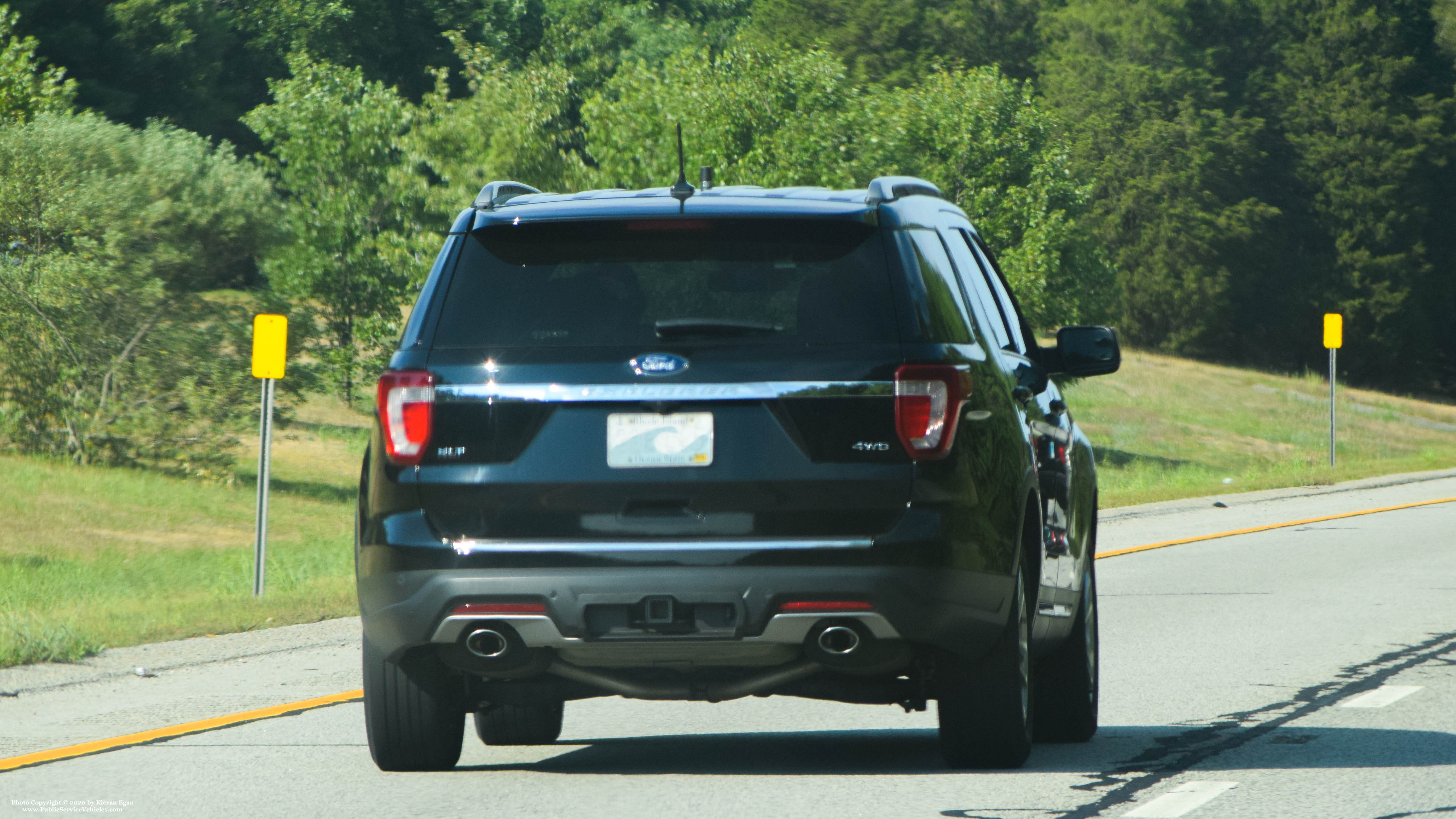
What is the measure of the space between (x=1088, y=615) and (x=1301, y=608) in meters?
5.57

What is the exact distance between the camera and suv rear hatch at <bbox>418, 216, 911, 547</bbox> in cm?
554

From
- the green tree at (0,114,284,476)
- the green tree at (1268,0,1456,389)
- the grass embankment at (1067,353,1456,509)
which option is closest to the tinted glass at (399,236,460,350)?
the grass embankment at (1067,353,1456,509)

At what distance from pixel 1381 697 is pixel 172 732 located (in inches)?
206

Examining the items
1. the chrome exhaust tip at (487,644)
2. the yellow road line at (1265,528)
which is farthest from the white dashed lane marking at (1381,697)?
the yellow road line at (1265,528)

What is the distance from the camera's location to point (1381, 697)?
876 cm

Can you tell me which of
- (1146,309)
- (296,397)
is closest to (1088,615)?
(296,397)

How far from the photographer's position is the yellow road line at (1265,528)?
17719 millimetres

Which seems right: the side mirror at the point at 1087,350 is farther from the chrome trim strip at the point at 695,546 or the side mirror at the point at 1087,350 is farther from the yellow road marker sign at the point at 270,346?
the yellow road marker sign at the point at 270,346

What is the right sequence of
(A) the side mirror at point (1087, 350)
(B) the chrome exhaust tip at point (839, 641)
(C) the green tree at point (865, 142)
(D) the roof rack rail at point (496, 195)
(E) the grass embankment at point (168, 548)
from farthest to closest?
(C) the green tree at point (865, 142), (E) the grass embankment at point (168, 548), (A) the side mirror at point (1087, 350), (D) the roof rack rail at point (496, 195), (B) the chrome exhaust tip at point (839, 641)

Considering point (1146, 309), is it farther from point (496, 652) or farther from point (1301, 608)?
point (496, 652)

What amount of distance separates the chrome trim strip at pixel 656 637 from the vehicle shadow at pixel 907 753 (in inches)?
49.2

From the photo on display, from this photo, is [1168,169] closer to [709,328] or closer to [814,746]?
[814,746]

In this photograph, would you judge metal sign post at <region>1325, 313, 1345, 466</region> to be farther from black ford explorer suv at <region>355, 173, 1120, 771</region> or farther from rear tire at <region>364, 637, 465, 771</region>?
black ford explorer suv at <region>355, 173, 1120, 771</region>

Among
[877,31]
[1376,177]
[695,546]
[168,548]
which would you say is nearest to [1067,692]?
[695,546]
